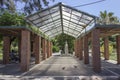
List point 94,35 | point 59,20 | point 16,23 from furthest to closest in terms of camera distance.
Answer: point 16,23 → point 59,20 → point 94,35

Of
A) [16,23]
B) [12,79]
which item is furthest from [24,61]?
[16,23]

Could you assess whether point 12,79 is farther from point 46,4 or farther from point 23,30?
point 46,4

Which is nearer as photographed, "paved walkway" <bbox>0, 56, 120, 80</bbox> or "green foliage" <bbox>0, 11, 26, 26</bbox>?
"paved walkway" <bbox>0, 56, 120, 80</bbox>

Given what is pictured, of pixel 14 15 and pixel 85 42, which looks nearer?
pixel 85 42

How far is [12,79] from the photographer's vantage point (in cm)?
1482

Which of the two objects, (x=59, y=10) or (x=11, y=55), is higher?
(x=59, y=10)

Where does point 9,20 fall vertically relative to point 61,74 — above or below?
above

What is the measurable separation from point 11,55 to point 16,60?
0.85 metres

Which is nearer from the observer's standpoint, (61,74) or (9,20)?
(61,74)

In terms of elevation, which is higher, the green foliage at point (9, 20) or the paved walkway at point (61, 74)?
the green foliage at point (9, 20)

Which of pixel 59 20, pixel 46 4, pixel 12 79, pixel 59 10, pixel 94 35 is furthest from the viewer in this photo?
pixel 59 20

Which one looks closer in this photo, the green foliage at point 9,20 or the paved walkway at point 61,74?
the paved walkway at point 61,74

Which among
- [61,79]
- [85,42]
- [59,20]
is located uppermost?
[59,20]

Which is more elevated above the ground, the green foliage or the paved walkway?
the green foliage
